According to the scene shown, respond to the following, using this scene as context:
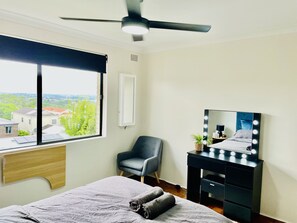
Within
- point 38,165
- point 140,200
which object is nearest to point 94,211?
point 140,200

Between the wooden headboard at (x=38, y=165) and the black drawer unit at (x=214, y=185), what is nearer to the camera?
the wooden headboard at (x=38, y=165)

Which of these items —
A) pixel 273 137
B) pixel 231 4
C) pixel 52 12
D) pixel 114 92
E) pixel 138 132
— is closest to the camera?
pixel 231 4

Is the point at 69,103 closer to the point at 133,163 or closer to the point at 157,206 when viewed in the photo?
the point at 133,163

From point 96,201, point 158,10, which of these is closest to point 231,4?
point 158,10

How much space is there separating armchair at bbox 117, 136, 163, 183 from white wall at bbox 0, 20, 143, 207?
0.51 ft

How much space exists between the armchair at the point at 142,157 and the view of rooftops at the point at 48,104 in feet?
2.34

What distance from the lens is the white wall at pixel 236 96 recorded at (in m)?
2.85

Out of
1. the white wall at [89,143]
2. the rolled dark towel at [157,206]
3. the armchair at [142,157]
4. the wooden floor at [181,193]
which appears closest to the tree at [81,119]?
the white wall at [89,143]

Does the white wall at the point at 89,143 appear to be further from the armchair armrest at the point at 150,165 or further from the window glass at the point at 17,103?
the armchair armrest at the point at 150,165

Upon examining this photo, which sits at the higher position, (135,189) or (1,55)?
(1,55)

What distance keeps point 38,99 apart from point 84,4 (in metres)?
1.41

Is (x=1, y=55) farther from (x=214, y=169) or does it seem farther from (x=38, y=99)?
(x=214, y=169)

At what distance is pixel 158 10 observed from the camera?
92.5 inches

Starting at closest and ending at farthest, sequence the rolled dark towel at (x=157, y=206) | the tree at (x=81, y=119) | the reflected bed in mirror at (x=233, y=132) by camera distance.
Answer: the rolled dark towel at (x=157, y=206)
the reflected bed in mirror at (x=233, y=132)
the tree at (x=81, y=119)
